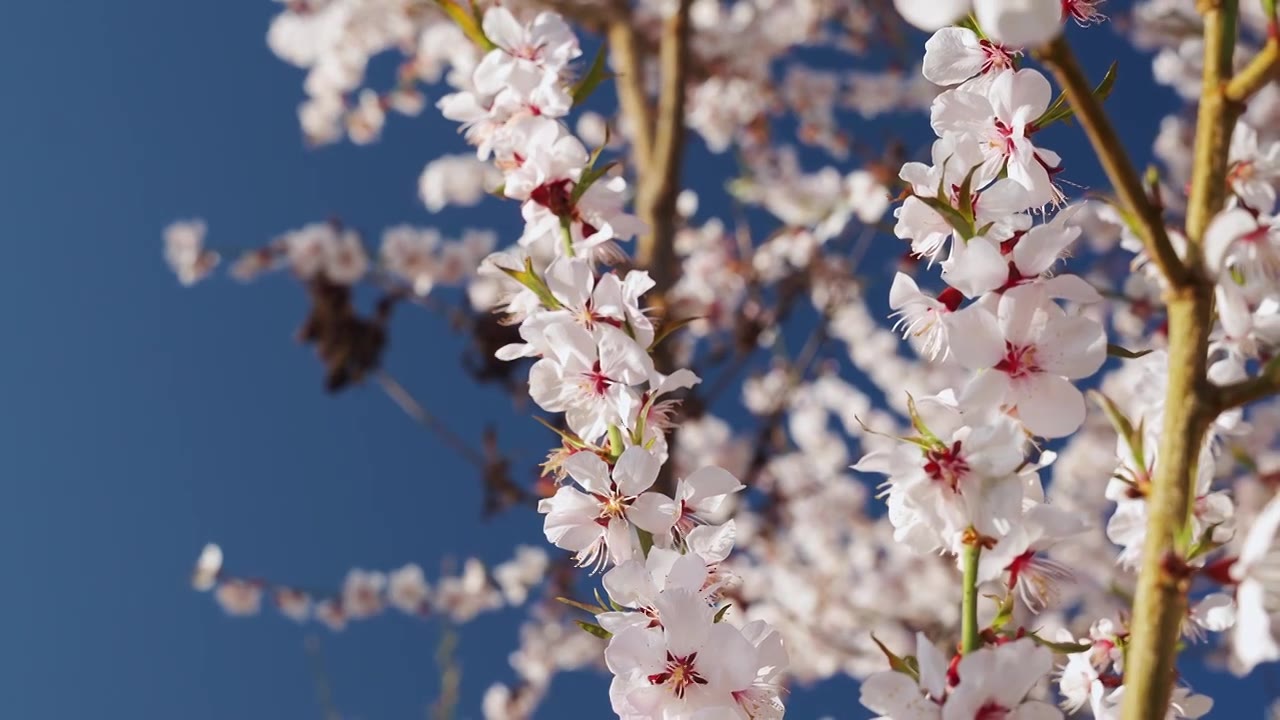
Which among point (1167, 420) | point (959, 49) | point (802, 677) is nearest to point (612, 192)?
point (959, 49)

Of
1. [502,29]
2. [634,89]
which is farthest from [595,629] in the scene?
[634,89]

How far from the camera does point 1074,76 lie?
505 mm

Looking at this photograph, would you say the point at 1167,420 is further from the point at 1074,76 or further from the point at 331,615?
the point at 331,615

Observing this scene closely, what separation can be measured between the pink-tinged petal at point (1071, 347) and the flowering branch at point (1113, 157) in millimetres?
129

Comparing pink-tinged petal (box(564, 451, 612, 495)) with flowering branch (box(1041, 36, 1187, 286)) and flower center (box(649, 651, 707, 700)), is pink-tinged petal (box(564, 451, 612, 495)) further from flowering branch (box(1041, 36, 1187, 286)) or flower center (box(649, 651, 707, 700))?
flowering branch (box(1041, 36, 1187, 286))

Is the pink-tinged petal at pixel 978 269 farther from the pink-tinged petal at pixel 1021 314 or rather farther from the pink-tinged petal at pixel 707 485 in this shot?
the pink-tinged petal at pixel 707 485

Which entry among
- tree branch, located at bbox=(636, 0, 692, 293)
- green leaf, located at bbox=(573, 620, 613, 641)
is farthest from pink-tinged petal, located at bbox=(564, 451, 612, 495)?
tree branch, located at bbox=(636, 0, 692, 293)

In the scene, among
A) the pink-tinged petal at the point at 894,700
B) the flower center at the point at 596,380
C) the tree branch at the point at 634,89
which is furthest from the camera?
the tree branch at the point at 634,89

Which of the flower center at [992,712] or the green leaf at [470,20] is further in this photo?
the green leaf at [470,20]

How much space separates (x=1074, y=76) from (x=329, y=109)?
5141 millimetres

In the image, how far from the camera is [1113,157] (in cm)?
52

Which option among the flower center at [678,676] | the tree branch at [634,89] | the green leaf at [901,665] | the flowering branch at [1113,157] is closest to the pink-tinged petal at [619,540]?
the flower center at [678,676]

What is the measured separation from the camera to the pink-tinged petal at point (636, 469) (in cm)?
74

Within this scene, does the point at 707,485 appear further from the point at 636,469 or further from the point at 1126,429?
the point at 1126,429
